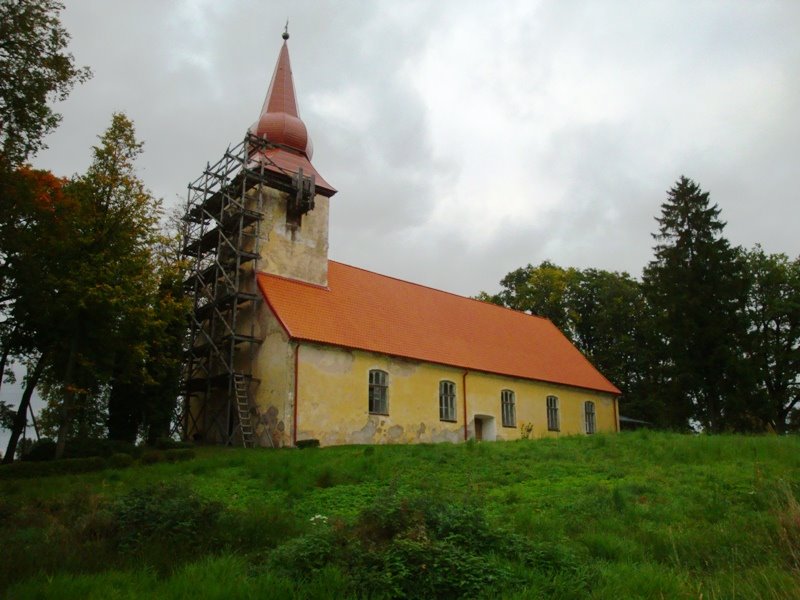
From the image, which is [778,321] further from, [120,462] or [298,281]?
[120,462]

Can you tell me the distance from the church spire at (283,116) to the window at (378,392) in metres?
10.9

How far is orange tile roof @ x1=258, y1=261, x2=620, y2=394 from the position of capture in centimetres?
2552

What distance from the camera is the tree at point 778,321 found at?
130 feet

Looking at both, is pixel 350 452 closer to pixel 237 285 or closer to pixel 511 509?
pixel 511 509

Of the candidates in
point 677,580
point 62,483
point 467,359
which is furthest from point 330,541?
point 467,359

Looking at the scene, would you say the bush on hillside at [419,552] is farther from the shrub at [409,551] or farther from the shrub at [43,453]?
the shrub at [43,453]

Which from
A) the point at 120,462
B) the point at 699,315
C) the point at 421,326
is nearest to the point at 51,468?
the point at 120,462

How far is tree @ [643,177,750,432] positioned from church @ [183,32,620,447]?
558cm

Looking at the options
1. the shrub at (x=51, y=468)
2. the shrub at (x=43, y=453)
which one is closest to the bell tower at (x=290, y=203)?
the shrub at (x=43, y=453)

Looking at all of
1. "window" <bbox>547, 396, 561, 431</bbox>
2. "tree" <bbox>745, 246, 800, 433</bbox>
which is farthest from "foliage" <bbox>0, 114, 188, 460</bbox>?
"tree" <bbox>745, 246, 800, 433</bbox>

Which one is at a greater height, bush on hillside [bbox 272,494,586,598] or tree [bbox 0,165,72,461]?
tree [bbox 0,165,72,461]

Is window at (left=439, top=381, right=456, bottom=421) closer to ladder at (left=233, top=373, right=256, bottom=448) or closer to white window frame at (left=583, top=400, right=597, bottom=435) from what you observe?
ladder at (left=233, top=373, right=256, bottom=448)

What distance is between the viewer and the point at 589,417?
113ft

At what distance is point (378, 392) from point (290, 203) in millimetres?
8391
